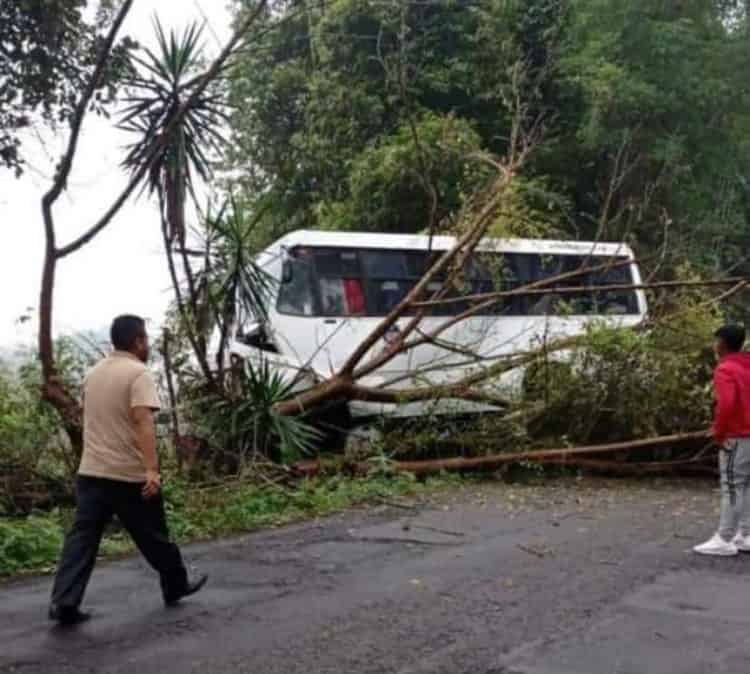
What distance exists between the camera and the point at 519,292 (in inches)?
418

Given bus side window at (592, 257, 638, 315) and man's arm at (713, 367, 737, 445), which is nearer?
man's arm at (713, 367, 737, 445)

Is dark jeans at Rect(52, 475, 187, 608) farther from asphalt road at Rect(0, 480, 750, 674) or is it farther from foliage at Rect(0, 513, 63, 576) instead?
→ foliage at Rect(0, 513, 63, 576)

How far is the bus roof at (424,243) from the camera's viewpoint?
41.2 feet

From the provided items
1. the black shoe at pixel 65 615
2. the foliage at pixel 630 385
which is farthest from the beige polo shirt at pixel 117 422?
the foliage at pixel 630 385

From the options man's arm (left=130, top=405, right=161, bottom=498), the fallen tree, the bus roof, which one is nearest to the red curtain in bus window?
the bus roof

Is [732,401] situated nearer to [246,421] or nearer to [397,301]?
[246,421]

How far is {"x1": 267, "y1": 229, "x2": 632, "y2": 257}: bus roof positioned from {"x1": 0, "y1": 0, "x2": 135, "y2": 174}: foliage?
3704mm

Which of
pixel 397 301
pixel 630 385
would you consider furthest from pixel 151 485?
pixel 397 301

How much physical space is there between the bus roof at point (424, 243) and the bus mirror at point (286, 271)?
239mm

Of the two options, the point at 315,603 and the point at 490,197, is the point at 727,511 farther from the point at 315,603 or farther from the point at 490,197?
the point at 490,197

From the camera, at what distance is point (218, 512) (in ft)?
26.3

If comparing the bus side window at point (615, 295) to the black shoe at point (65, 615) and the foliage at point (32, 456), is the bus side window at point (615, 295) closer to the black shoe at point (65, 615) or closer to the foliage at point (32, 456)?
the foliage at point (32, 456)

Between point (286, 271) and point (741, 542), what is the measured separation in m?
7.41

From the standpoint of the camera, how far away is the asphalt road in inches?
170
